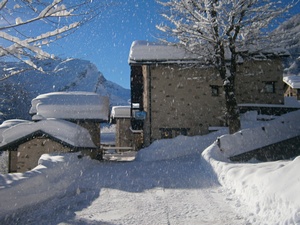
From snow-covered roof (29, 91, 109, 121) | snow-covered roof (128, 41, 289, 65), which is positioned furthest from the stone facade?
snow-covered roof (29, 91, 109, 121)

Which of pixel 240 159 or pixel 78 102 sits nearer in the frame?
pixel 240 159

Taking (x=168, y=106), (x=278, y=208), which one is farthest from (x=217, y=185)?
(x=168, y=106)

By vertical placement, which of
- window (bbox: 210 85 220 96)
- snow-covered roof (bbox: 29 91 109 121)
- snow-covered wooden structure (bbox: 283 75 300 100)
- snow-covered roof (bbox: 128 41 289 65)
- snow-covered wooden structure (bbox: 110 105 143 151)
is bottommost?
snow-covered wooden structure (bbox: 110 105 143 151)

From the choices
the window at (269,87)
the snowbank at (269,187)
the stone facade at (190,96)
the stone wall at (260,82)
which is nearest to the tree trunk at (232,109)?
the stone facade at (190,96)

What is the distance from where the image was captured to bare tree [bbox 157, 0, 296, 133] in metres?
12.2

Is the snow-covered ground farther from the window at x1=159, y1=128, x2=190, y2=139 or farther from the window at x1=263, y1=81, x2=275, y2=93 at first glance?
the window at x1=263, y1=81, x2=275, y2=93

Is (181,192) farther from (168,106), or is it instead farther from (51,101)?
(51,101)

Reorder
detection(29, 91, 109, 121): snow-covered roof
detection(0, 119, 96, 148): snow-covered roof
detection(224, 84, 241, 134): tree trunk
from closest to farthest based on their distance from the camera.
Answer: detection(224, 84, 241, 134): tree trunk → detection(0, 119, 96, 148): snow-covered roof → detection(29, 91, 109, 121): snow-covered roof

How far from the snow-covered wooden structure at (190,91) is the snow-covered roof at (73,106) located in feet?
10.1

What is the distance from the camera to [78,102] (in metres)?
16.6

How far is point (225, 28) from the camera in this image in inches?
482

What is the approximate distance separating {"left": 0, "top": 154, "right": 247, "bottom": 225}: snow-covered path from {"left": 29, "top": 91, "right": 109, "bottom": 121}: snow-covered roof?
8.46m

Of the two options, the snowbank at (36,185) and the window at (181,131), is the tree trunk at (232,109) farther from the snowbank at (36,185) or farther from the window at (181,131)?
the snowbank at (36,185)

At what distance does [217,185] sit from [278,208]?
3186mm
